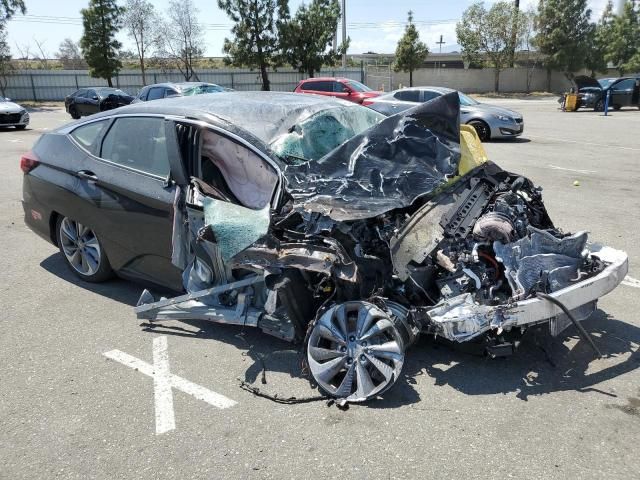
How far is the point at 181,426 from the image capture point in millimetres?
3150

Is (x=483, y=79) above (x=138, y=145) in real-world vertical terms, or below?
below

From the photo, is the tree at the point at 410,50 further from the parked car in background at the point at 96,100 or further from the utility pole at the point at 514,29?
the parked car in background at the point at 96,100

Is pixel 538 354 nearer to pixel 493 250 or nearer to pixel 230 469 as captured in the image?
pixel 493 250

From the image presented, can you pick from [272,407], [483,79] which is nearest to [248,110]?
[272,407]

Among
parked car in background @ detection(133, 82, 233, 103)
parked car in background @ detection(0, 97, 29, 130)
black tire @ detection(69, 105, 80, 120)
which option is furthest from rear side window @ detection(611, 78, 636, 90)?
parked car in background @ detection(0, 97, 29, 130)

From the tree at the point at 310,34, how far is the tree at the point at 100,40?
38.7 feet

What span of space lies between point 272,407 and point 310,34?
37.6 metres

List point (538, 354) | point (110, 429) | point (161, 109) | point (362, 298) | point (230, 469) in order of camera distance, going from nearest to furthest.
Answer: point (230, 469)
point (110, 429)
point (362, 298)
point (538, 354)
point (161, 109)

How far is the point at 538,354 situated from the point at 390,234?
4.41ft

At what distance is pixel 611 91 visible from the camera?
25.2 metres

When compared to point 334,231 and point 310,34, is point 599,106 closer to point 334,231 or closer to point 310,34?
point 310,34

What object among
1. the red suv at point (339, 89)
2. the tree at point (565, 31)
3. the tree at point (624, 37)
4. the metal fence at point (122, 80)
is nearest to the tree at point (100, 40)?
the metal fence at point (122, 80)

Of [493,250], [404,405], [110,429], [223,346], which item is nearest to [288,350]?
[223,346]

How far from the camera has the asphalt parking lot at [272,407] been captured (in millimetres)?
2803
